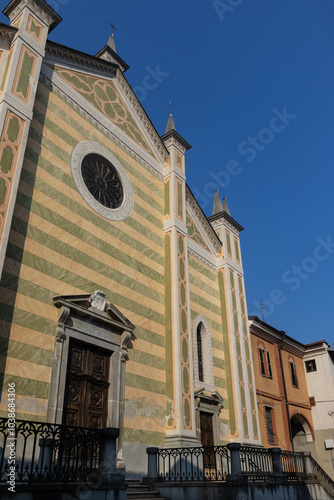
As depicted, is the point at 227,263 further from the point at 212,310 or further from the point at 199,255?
the point at 212,310

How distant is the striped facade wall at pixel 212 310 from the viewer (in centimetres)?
1608

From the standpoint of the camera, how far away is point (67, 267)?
435 inches

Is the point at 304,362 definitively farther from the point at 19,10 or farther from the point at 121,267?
the point at 19,10

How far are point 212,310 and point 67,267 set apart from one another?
26.3 feet

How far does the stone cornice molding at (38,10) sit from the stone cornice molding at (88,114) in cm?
126

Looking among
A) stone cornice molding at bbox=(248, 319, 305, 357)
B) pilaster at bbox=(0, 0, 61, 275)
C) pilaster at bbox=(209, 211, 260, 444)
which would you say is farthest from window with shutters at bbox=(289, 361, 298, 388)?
pilaster at bbox=(0, 0, 61, 275)

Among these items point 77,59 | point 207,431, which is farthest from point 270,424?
point 77,59

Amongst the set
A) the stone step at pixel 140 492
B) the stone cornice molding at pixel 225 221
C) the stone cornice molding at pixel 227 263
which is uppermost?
the stone cornice molding at pixel 225 221

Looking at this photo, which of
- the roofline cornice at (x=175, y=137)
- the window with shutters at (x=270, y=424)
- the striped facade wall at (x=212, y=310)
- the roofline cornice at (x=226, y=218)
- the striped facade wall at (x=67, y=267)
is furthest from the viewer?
the window with shutters at (x=270, y=424)

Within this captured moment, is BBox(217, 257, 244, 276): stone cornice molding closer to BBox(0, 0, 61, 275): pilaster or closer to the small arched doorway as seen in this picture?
BBox(0, 0, 61, 275): pilaster

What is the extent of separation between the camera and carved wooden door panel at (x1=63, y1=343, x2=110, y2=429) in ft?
33.6

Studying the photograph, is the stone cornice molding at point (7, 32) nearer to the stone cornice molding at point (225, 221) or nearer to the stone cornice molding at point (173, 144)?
the stone cornice molding at point (173, 144)

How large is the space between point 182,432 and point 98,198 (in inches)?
294

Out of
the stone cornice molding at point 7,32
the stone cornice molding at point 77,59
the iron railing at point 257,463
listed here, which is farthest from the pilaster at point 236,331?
the stone cornice molding at point 7,32
